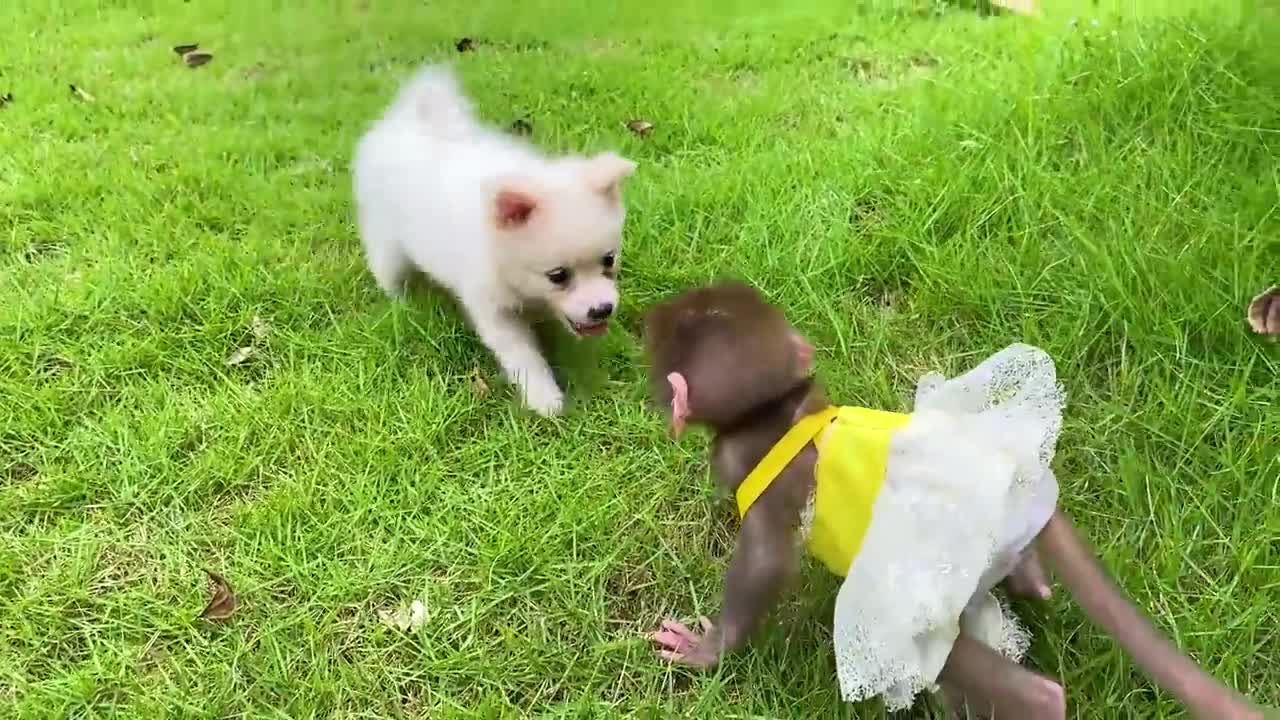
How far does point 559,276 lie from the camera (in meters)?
1.74

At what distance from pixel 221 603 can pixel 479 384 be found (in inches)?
23.1

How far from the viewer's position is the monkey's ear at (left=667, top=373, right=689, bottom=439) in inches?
47.1

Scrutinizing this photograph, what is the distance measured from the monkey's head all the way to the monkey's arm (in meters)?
0.13

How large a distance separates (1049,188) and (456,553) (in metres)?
1.34

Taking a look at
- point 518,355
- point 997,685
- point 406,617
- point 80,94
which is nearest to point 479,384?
point 518,355

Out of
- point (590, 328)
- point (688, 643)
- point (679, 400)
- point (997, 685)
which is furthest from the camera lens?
point (590, 328)

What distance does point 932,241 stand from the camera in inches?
74.5

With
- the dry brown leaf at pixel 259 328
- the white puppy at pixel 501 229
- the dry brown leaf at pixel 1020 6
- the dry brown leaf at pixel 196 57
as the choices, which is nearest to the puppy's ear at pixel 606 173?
the white puppy at pixel 501 229

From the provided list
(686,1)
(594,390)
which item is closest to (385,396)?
(594,390)

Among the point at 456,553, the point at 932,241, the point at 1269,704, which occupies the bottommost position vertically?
the point at 456,553

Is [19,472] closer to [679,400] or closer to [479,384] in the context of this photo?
[479,384]

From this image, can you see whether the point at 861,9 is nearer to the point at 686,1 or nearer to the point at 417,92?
the point at 686,1

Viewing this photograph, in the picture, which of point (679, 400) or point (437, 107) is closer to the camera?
point (679, 400)

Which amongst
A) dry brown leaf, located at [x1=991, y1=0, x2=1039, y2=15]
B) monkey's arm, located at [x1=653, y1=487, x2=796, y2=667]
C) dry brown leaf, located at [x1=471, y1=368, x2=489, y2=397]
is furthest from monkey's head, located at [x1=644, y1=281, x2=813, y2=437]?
dry brown leaf, located at [x1=991, y1=0, x2=1039, y2=15]
